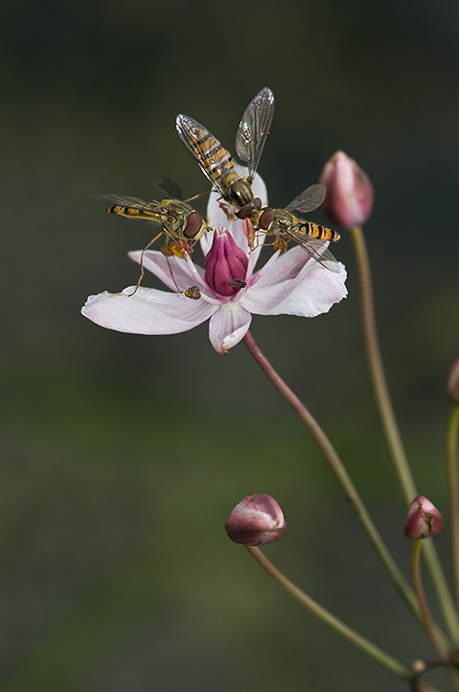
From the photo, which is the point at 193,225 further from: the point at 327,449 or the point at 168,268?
the point at 327,449

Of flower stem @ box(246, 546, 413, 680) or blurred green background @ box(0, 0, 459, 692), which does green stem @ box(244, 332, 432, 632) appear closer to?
flower stem @ box(246, 546, 413, 680)

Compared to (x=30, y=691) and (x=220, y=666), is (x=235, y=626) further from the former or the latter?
(x=30, y=691)

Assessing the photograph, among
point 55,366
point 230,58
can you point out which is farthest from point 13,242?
point 230,58

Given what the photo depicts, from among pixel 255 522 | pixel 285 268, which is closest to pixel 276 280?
pixel 285 268

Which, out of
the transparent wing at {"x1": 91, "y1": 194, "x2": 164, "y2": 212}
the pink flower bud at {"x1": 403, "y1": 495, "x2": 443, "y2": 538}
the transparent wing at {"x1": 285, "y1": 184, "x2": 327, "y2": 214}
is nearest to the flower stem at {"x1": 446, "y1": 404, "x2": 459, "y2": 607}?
the pink flower bud at {"x1": 403, "y1": 495, "x2": 443, "y2": 538}

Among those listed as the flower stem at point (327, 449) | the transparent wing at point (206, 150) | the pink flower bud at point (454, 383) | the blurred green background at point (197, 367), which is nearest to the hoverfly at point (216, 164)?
the transparent wing at point (206, 150)

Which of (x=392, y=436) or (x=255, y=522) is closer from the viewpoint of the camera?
(x=255, y=522)

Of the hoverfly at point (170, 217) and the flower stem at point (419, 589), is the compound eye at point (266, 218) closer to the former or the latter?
the hoverfly at point (170, 217)
